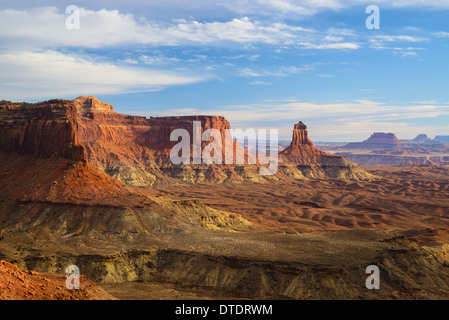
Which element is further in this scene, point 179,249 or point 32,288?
point 179,249

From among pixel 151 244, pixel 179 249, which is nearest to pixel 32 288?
pixel 179 249

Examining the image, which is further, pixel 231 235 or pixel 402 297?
pixel 231 235

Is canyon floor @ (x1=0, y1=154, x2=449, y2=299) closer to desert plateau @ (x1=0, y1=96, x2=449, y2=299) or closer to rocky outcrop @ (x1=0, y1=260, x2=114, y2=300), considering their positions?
desert plateau @ (x1=0, y1=96, x2=449, y2=299)

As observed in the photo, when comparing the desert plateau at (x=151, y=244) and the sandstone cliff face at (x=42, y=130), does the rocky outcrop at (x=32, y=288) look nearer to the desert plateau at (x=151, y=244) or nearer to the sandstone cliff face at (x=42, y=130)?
the desert plateau at (x=151, y=244)

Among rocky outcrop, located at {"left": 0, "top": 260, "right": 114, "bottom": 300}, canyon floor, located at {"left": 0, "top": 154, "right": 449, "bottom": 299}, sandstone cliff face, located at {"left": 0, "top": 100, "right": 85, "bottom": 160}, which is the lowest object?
canyon floor, located at {"left": 0, "top": 154, "right": 449, "bottom": 299}

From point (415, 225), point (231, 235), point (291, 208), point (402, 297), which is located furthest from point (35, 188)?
point (415, 225)

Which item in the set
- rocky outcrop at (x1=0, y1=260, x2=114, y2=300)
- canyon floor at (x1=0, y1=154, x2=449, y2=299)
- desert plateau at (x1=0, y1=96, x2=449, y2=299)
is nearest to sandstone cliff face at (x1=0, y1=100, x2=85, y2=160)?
desert plateau at (x1=0, y1=96, x2=449, y2=299)

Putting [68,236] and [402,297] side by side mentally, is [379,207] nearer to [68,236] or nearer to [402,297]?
[402,297]

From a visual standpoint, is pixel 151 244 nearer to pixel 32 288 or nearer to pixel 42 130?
pixel 32 288

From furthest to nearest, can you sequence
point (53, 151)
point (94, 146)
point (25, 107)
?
point (94, 146)
point (25, 107)
point (53, 151)

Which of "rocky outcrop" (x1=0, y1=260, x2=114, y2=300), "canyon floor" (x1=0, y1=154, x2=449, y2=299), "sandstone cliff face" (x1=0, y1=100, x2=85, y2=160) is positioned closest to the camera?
"rocky outcrop" (x1=0, y1=260, x2=114, y2=300)

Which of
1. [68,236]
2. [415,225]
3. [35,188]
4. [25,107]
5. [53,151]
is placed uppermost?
[25,107]

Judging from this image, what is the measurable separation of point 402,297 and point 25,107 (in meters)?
82.7

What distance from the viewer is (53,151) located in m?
81.8
